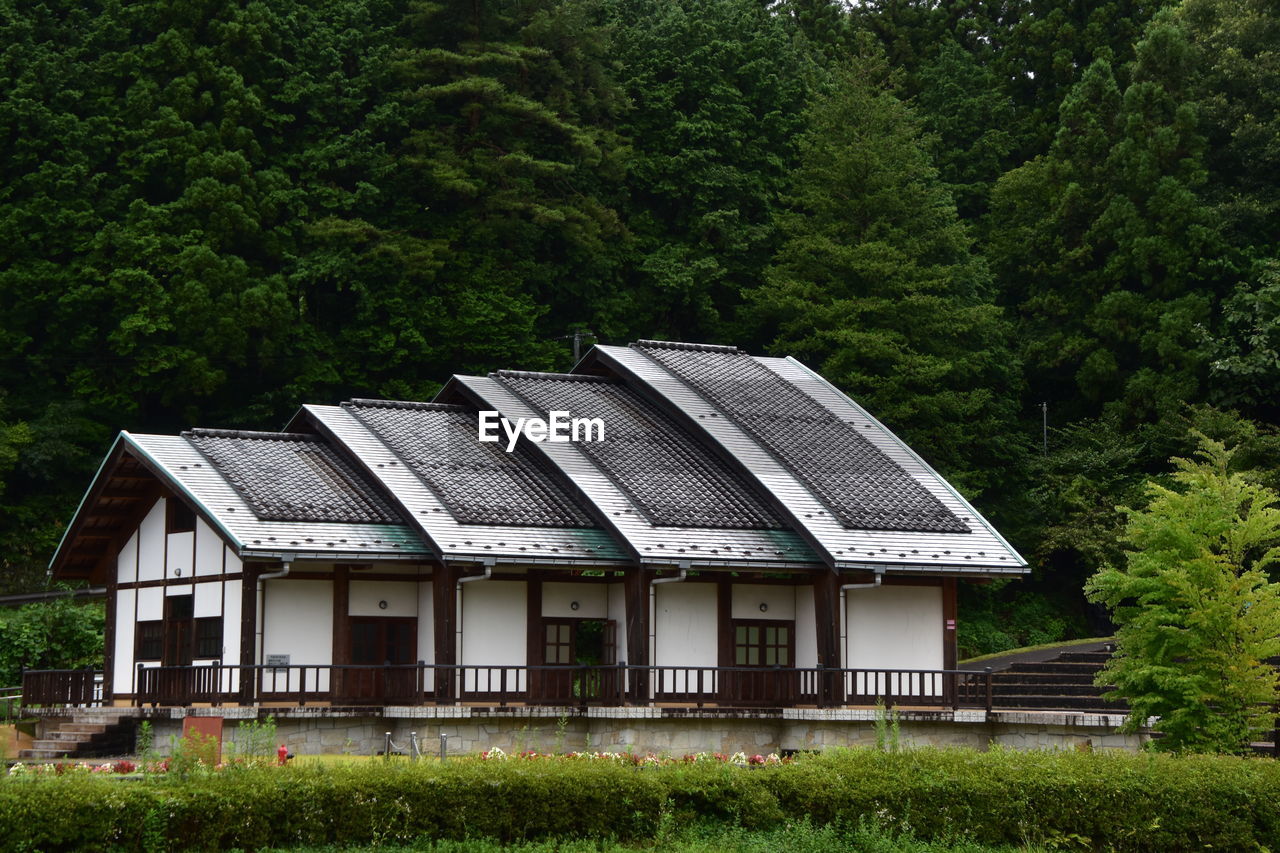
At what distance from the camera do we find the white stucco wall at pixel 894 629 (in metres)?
28.9

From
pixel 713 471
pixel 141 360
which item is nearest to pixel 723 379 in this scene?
pixel 713 471

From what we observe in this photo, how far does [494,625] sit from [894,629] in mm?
7181

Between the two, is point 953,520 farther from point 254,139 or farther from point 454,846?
point 254,139

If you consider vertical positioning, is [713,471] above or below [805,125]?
below

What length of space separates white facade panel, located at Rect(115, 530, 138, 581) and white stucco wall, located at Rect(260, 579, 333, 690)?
4.68 meters

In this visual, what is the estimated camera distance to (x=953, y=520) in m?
29.7

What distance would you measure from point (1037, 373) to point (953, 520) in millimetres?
20087

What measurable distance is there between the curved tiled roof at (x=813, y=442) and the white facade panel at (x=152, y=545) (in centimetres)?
1071

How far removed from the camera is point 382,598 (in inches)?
1091

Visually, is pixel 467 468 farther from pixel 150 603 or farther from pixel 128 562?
pixel 128 562

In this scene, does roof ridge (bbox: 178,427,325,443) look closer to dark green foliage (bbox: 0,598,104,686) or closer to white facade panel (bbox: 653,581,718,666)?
white facade panel (bbox: 653,581,718,666)

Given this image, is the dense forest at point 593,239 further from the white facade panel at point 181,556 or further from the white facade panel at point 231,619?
the white facade panel at point 231,619

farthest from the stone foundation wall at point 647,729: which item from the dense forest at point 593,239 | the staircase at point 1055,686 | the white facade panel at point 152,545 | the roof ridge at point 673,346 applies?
the dense forest at point 593,239

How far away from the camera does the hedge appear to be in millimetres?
14016
